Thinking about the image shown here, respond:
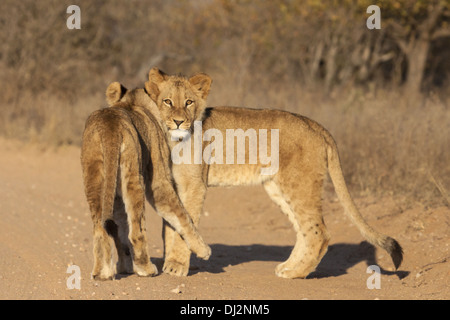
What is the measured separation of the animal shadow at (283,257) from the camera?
6.62 metres

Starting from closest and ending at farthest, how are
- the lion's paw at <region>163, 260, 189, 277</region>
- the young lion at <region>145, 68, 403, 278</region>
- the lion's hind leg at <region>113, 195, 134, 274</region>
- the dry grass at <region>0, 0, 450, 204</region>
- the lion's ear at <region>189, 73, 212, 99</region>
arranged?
the lion's hind leg at <region>113, 195, 134, 274</region> → the lion's paw at <region>163, 260, 189, 277</region> → the young lion at <region>145, 68, 403, 278</region> → the lion's ear at <region>189, 73, 212, 99</region> → the dry grass at <region>0, 0, 450, 204</region>

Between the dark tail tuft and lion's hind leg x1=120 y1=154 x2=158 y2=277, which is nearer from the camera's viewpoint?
lion's hind leg x1=120 y1=154 x2=158 y2=277

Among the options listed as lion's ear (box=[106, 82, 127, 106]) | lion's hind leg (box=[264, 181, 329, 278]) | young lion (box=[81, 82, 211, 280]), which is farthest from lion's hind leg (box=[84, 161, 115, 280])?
lion's hind leg (box=[264, 181, 329, 278])

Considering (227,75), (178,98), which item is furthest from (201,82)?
(227,75)

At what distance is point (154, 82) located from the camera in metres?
5.99

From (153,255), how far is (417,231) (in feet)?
8.56

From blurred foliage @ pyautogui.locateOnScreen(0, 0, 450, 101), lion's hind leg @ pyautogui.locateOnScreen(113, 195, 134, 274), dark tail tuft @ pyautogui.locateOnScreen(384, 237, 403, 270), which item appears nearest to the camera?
lion's hind leg @ pyautogui.locateOnScreen(113, 195, 134, 274)

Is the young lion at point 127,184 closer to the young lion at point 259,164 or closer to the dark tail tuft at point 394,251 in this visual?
the young lion at point 259,164

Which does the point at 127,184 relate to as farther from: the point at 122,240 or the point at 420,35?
the point at 420,35

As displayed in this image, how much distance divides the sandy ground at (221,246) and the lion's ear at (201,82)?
4.79 feet

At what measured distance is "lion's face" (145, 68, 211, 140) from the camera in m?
5.80

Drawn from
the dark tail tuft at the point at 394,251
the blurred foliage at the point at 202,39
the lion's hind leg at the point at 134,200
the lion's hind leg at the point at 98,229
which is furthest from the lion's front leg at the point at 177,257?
the blurred foliage at the point at 202,39

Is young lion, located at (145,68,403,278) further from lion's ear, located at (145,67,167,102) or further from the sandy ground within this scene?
the sandy ground

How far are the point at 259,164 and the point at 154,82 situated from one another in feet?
Answer: 3.58
